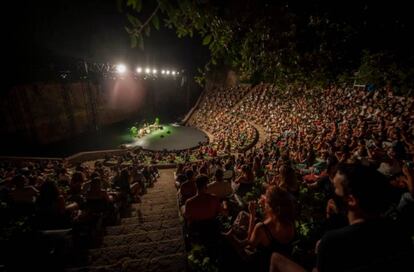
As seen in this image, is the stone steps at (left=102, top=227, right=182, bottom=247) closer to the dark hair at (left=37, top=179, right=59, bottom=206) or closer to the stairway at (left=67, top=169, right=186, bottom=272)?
the stairway at (left=67, top=169, right=186, bottom=272)

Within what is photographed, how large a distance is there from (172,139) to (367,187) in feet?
73.9

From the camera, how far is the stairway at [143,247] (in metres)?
3.39

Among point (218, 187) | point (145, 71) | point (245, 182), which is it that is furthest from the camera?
point (145, 71)

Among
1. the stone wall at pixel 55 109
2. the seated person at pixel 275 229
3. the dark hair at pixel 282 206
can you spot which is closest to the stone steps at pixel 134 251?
the seated person at pixel 275 229

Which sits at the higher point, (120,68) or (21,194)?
(120,68)

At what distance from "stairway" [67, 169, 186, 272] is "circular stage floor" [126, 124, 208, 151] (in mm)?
14497

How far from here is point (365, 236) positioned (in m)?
1.51

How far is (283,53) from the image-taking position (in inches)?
149

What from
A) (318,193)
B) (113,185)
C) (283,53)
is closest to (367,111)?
(318,193)

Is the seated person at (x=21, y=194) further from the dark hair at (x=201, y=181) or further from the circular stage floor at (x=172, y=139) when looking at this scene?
the circular stage floor at (x=172, y=139)

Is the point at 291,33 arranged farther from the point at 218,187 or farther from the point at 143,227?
the point at 143,227

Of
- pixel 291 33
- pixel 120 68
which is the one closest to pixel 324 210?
pixel 291 33

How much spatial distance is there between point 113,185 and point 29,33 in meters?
20.0

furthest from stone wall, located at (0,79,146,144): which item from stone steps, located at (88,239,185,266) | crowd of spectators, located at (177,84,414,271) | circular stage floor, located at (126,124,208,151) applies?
stone steps, located at (88,239,185,266)
